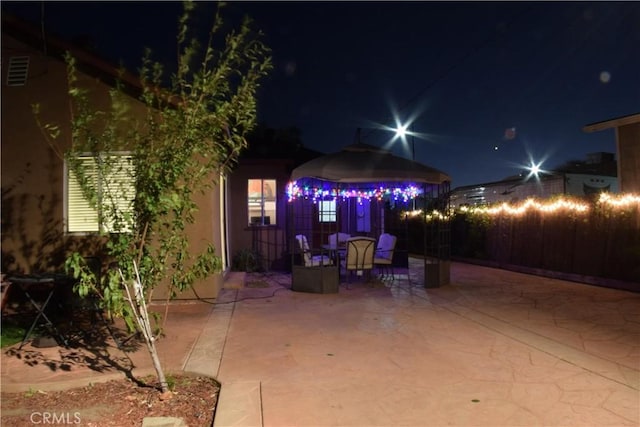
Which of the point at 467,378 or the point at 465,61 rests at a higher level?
the point at 465,61

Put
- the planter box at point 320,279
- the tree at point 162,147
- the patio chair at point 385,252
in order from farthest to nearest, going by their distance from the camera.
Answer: the patio chair at point 385,252
the planter box at point 320,279
the tree at point 162,147

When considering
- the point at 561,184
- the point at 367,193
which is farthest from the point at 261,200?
the point at 561,184

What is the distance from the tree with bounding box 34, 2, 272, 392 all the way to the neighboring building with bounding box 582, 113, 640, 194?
31.1 feet

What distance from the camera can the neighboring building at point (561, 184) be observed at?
1811 cm

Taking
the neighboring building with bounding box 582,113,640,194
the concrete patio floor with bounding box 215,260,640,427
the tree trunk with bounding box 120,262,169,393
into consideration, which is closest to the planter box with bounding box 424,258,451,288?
the concrete patio floor with bounding box 215,260,640,427

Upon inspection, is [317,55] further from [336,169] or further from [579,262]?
[579,262]

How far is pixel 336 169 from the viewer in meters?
8.81

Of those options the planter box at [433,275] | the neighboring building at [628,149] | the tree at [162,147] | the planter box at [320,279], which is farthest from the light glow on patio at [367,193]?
the tree at [162,147]

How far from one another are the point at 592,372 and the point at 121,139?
16.2 feet

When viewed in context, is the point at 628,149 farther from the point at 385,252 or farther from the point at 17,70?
the point at 17,70

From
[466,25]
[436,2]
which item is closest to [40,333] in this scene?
[436,2]

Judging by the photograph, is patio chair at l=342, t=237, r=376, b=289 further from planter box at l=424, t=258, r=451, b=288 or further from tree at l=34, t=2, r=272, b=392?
tree at l=34, t=2, r=272, b=392

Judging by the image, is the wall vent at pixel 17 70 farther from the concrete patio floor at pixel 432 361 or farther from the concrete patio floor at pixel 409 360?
the concrete patio floor at pixel 432 361

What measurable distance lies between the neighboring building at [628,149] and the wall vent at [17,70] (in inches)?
462
